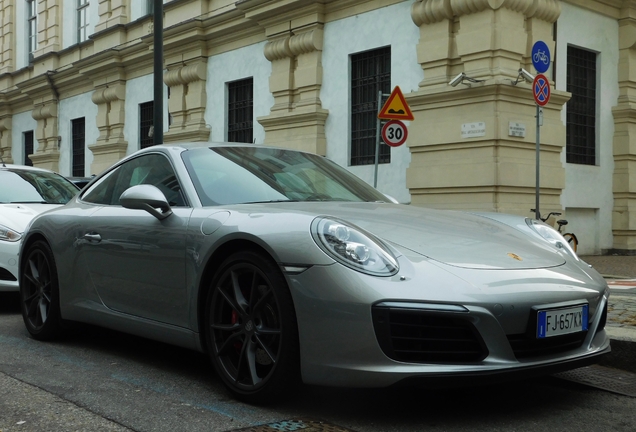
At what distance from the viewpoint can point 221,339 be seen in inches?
159

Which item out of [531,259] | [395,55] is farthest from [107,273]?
[395,55]

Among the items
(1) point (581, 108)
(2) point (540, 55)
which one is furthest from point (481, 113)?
(1) point (581, 108)

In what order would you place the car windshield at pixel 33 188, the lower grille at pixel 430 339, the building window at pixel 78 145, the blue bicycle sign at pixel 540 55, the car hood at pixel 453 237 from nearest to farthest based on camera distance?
the lower grille at pixel 430 339 < the car hood at pixel 453 237 < the car windshield at pixel 33 188 < the blue bicycle sign at pixel 540 55 < the building window at pixel 78 145

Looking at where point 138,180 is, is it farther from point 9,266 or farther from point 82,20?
point 82,20

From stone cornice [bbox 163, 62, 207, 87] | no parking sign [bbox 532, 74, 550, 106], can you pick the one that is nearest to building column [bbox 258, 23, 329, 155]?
stone cornice [bbox 163, 62, 207, 87]

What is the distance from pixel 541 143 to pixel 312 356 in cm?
1124

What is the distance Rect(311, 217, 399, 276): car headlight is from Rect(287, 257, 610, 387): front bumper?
0.17 ft

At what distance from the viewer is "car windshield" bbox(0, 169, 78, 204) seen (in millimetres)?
8000

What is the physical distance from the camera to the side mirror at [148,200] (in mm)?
4434

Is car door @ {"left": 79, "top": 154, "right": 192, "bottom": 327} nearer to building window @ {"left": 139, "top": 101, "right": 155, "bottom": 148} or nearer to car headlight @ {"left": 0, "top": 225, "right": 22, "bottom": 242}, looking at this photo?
car headlight @ {"left": 0, "top": 225, "right": 22, "bottom": 242}

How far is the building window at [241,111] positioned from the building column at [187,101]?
85 centimetres

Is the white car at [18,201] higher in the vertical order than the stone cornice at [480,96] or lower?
lower

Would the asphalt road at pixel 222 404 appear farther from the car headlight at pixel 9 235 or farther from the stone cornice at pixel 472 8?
the stone cornice at pixel 472 8

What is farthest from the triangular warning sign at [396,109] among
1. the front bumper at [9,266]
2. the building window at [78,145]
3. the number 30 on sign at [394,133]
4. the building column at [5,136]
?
the building column at [5,136]
